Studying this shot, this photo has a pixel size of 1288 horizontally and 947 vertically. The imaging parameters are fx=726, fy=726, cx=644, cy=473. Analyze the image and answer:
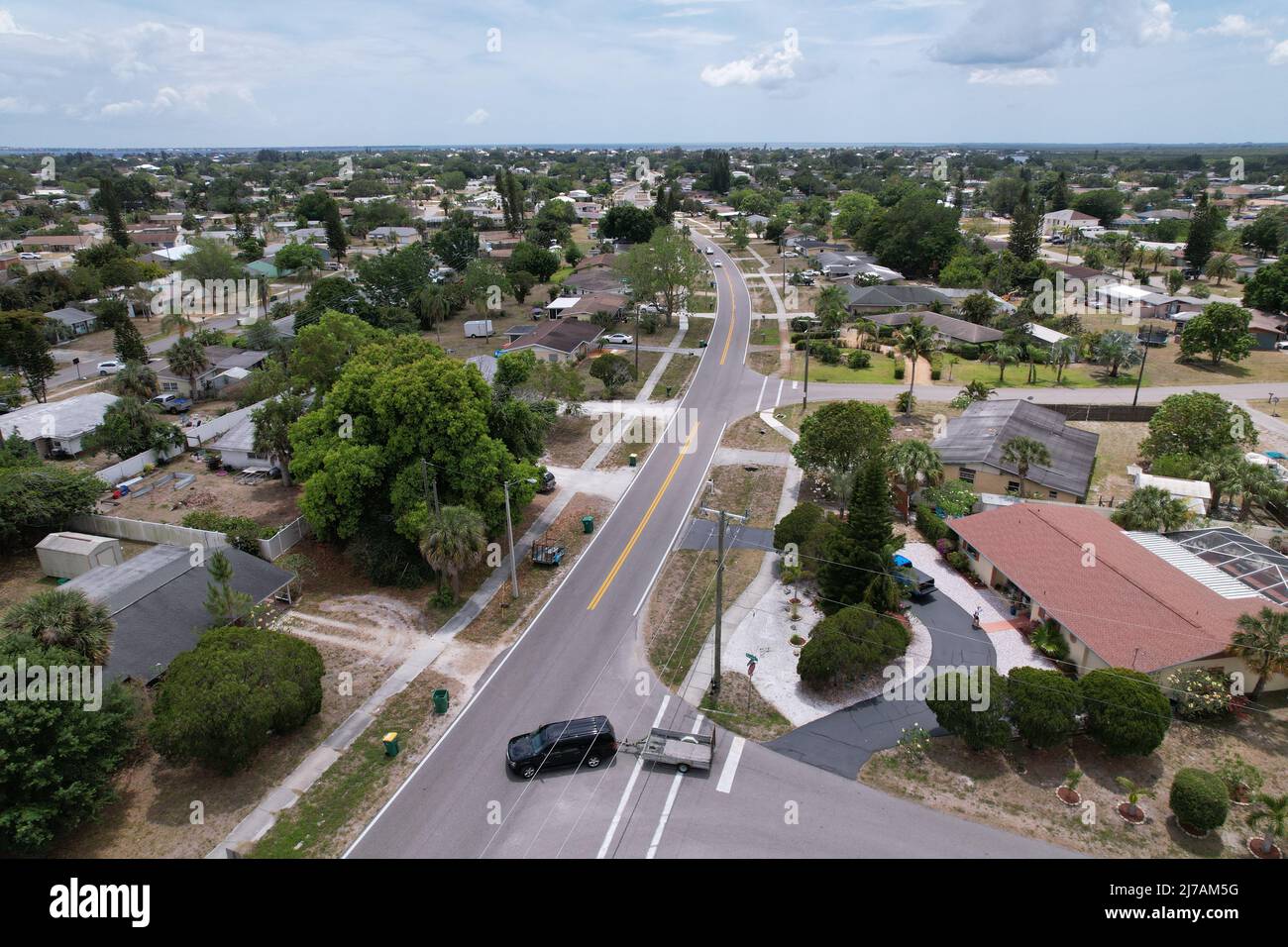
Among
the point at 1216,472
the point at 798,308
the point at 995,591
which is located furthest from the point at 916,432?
the point at 798,308

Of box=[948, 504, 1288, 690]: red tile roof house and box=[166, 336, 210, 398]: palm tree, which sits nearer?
box=[948, 504, 1288, 690]: red tile roof house

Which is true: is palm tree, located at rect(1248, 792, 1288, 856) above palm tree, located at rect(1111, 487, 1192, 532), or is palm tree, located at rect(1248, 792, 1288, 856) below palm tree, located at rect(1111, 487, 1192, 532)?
below

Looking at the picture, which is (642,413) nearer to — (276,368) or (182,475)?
(276,368)

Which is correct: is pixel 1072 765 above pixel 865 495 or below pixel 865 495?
below

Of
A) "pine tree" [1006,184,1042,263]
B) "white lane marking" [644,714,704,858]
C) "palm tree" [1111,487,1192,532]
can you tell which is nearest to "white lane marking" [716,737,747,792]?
"white lane marking" [644,714,704,858]

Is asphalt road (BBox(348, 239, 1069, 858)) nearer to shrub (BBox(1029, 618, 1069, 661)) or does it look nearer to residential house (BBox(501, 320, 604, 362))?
shrub (BBox(1029, 618, 1069, 661))
